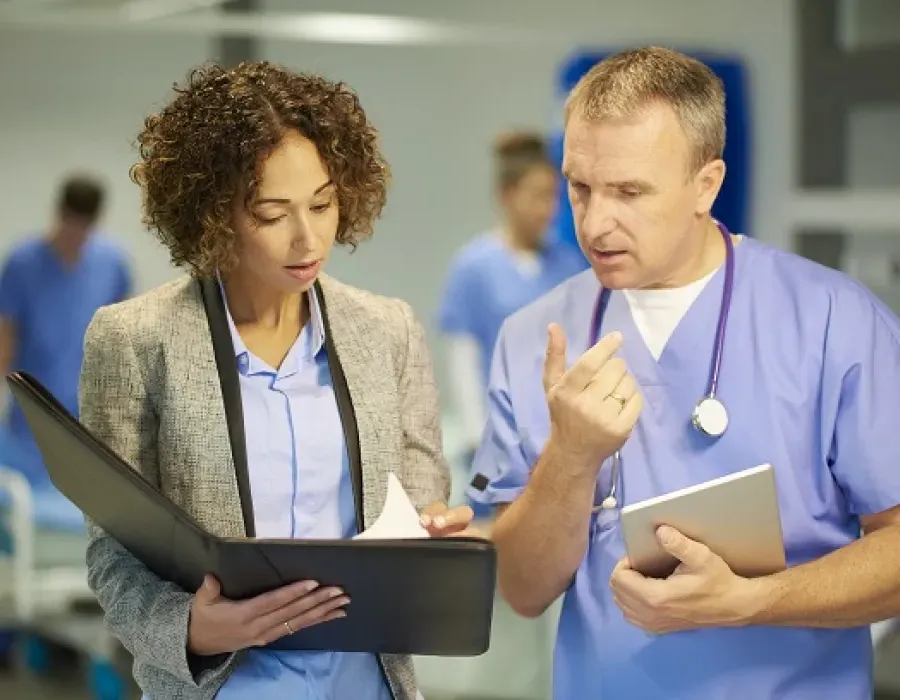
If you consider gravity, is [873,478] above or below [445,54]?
below

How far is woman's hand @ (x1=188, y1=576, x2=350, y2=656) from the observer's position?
1486 millimetres

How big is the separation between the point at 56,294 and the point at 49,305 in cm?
4

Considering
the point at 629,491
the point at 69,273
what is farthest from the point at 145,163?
the point at 69,273

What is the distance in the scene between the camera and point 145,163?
5.46 ft

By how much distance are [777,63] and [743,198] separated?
13.4 inches

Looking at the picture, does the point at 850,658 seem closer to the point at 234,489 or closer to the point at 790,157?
the point at 234,489

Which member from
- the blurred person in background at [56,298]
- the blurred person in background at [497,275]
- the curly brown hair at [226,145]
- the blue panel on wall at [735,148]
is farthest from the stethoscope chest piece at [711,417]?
the blurred person in background at [56,298]

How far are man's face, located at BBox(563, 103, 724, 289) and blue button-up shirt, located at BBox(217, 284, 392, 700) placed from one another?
357 millimetres

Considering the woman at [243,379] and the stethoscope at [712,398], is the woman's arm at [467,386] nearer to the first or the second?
the stethoscope at [712,398]

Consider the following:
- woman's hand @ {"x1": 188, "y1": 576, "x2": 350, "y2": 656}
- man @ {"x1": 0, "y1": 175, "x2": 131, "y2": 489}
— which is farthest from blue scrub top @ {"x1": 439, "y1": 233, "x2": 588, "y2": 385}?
woman's hand @ {"x1": 188, "y1": 576, "x2": 350, "y2": 656}

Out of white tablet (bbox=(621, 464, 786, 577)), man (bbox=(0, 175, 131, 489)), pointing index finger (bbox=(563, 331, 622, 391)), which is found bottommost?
man (bbox=(0, 175, 131, 489))

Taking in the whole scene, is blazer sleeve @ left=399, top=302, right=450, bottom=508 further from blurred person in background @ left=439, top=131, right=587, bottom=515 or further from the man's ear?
blurred person in background @ left=439, top=131, right=587, bottom=515

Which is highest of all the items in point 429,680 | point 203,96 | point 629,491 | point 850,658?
point 203,96

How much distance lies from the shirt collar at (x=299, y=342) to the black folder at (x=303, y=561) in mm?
221
